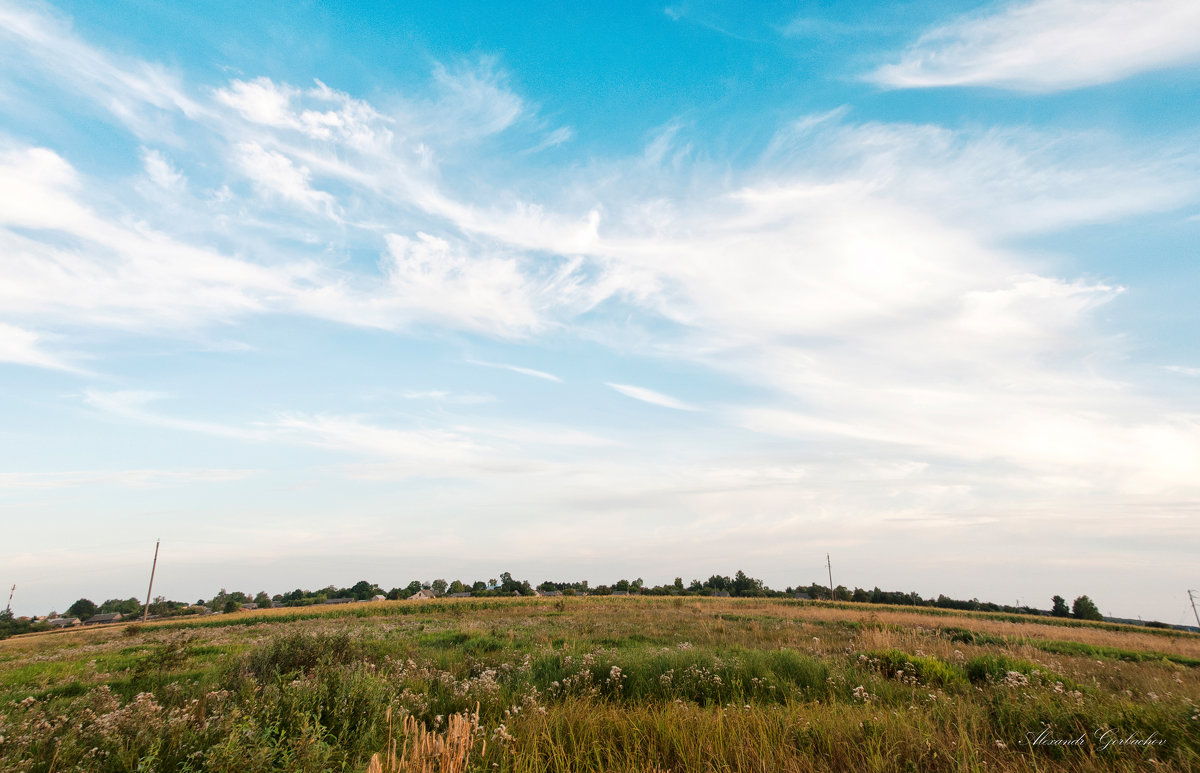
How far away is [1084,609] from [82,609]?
193939mm

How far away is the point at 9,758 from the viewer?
417 centimetres

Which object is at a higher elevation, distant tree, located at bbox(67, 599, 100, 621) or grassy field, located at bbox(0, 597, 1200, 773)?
grassy field, located at bbox(0, 597, 1200, 773)

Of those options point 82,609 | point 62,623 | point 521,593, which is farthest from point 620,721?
point 82,609

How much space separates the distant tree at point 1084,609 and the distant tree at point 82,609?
186 meters

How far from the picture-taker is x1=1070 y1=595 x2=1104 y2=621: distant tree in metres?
77.2

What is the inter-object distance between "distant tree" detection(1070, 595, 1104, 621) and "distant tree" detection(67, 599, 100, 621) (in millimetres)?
186140

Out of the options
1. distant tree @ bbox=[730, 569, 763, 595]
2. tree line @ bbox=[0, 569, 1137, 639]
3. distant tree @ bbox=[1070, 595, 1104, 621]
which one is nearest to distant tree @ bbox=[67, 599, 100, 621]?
tree line @ bbox=[0, 569, 1137, 639]

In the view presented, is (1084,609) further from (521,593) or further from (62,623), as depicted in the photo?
(62,623)

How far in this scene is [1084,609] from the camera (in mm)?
78625

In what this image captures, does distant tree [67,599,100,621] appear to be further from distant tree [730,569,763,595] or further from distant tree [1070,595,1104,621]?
distant tree [1070,595,1104,621]

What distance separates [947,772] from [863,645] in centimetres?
1046

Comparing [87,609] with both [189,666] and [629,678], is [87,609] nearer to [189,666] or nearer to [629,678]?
[189,666]

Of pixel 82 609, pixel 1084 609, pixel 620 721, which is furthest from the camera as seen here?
pixel 82 609

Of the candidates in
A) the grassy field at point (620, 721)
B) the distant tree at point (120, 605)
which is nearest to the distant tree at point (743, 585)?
the grassy field at point (620, 721)
